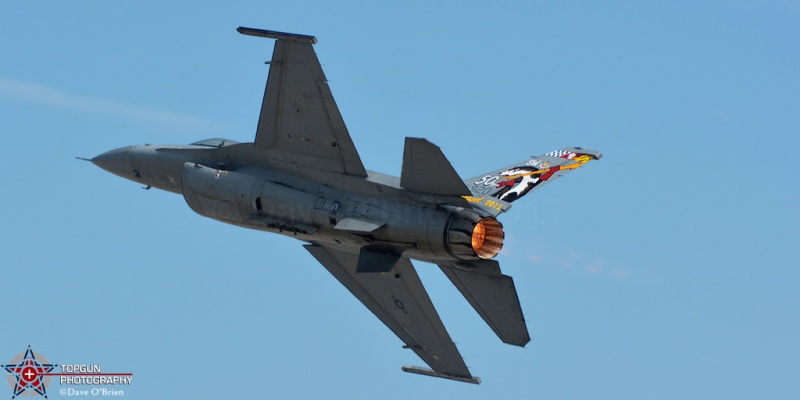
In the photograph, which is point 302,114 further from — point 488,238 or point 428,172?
point 488,238

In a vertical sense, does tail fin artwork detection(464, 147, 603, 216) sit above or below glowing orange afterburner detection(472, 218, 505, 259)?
above

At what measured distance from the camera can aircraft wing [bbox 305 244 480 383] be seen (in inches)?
977

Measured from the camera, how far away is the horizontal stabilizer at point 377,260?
877 inches

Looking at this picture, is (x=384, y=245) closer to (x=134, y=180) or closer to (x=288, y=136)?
(x=288, y=136)

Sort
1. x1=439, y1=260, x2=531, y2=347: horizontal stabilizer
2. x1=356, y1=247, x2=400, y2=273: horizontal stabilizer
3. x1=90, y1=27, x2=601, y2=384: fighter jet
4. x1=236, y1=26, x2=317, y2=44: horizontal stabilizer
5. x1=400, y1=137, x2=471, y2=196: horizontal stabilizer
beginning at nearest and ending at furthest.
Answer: x1=400, y1=137, x2=471, y2=196: horizontal stabilizer < x1=90, y1=27, x2=601, y2=384: fighter jet < x1=236, y1=26, x2=317, y2=44: horizontal stabilizer < x1=356, y1=247, x2=400, y2=273: horizontal stabilizer < x1=439, y1=260, x2=531, y2=347: horizontal stabilizer

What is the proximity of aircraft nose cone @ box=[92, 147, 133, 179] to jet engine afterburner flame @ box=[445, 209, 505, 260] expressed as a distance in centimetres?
773

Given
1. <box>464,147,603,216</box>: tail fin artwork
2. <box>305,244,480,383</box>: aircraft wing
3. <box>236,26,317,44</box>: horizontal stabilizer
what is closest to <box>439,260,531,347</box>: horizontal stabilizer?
<box>464,147,603,216</box>: tail fin artwork

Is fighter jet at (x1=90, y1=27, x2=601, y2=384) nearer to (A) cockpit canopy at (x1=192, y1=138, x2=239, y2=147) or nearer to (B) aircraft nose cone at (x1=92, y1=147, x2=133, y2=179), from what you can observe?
(A) cockpit canopy at (x1=192, y1=138, x2=239, y2=147)

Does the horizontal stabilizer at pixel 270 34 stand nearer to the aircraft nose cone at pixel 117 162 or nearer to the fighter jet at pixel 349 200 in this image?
the fighter jet at pixel 349 200

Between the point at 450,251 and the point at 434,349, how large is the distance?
453 cm

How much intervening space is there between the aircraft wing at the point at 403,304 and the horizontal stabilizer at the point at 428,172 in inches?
140

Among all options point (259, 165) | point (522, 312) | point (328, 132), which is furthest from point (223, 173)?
point (522, 312)

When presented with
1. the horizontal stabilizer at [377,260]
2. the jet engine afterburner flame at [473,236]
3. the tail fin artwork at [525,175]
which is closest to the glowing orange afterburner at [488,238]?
the jet engine afterburner flame at [473,236]

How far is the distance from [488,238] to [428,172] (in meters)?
2.02
